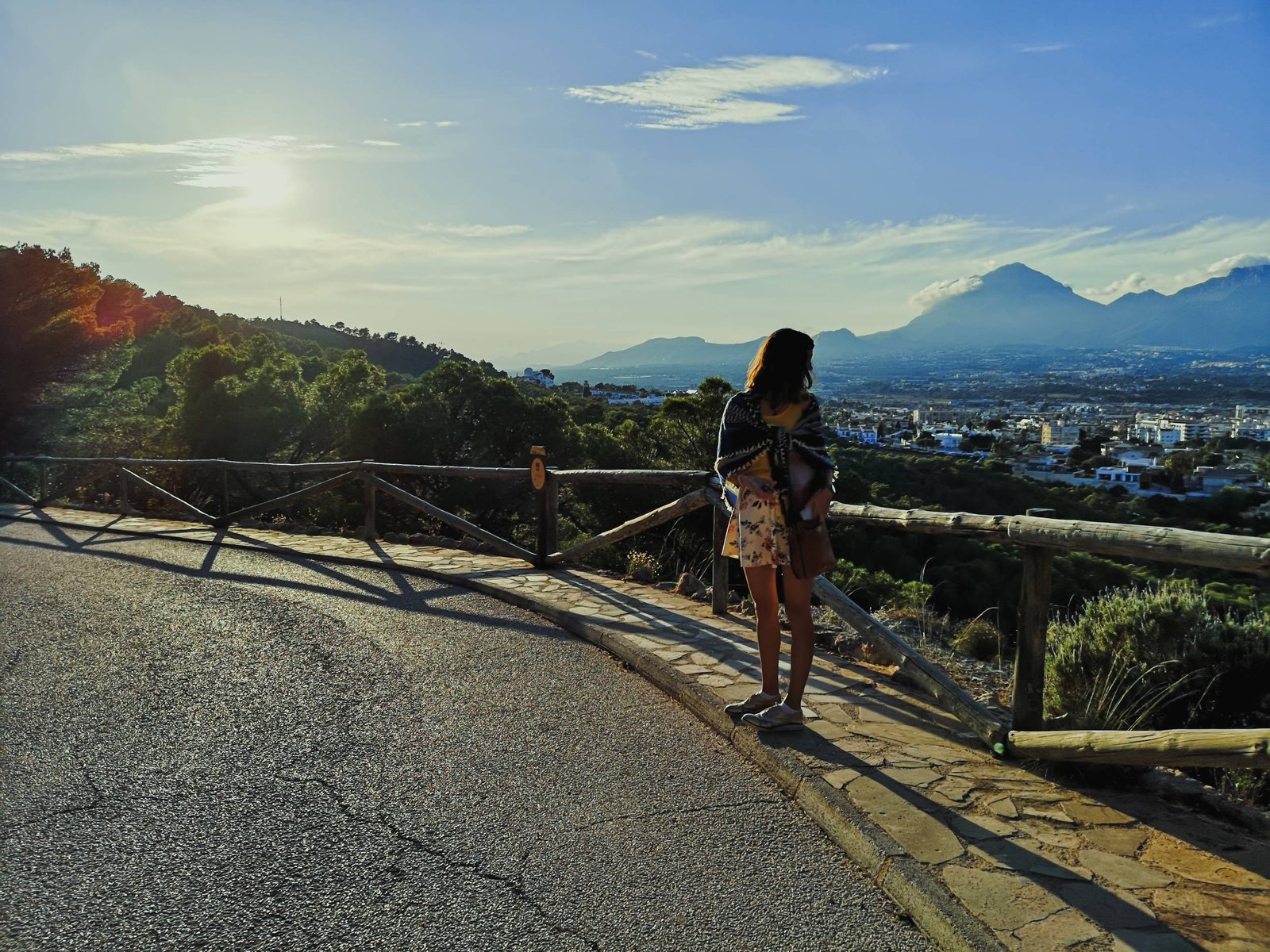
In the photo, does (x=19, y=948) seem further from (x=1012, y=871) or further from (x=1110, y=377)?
(x=1110, y=377)

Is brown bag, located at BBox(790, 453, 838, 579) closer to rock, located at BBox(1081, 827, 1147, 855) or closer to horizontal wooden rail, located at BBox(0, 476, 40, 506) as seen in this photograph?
rock, located at BBox(1081, 827, 1147, 855)

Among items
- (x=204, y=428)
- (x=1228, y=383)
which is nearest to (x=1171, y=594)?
(x=204, y=428)

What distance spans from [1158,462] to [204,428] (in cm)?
3502

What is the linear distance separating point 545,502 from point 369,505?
9.97ft

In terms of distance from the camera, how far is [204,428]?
24.5m

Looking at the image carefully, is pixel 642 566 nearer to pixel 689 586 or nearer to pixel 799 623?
pixel 689 586

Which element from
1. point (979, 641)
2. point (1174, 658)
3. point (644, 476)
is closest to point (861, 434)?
point (979, 641)

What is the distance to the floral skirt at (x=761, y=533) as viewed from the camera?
398cm

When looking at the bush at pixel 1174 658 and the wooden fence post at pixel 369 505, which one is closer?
the bush at pixel 1174 658

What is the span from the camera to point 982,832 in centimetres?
311

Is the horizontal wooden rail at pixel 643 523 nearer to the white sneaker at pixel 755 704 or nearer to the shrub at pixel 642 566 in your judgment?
the shrub at pixel 642 566

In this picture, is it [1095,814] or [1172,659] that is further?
[1172,659]

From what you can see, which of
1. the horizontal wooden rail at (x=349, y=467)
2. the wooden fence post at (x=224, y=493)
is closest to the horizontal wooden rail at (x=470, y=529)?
the horizontal wooden rail at (x=349, y=467)

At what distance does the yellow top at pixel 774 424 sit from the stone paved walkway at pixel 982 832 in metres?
1.19
